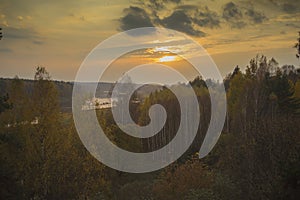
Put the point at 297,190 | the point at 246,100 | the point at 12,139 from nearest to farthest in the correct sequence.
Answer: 1. the point at 297,190
2. the point at 12,139
3. the point at 246,100

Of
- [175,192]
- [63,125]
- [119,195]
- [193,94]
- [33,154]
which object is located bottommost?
[119,195]

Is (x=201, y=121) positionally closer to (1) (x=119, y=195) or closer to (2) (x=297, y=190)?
(1) (x=119, y=195)

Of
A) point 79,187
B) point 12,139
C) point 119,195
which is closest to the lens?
point 12,139

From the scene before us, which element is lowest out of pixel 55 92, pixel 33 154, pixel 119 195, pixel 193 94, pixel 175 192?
pixel 119 195

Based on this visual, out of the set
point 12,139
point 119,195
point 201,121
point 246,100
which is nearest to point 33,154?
point 12,139

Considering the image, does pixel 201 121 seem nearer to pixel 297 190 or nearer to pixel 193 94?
pixel 193 94

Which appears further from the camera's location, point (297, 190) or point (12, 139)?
point (12, 139)

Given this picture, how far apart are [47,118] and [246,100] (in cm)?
1592

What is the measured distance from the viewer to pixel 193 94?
39.7m

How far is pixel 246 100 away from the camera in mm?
25688

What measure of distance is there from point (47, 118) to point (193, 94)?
26560 millimetres

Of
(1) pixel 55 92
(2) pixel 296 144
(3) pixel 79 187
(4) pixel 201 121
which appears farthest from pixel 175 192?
(4) pixel 201 121

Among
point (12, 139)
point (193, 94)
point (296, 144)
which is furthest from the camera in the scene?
point (193, 94)

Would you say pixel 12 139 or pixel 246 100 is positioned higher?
pixel 246 100
